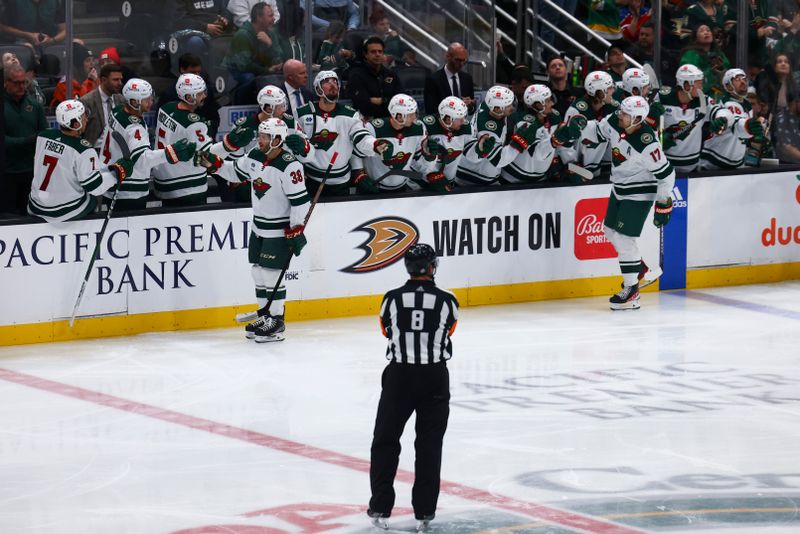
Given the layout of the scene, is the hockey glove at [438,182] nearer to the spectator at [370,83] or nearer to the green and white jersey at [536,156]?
the green and white jersey at [536,156]

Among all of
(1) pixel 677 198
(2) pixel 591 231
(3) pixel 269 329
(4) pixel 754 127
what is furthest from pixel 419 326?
(4) pixel 754 127

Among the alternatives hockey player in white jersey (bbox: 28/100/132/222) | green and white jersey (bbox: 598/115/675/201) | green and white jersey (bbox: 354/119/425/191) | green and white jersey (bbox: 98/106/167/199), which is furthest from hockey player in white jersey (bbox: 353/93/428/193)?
hockey player in white jersey (bbox: 28/100/132/222)

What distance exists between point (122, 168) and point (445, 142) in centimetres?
254

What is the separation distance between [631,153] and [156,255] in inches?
140

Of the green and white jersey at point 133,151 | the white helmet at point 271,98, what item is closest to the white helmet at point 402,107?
the white helmet at point 271,98

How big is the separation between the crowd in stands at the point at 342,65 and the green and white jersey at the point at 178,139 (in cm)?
12

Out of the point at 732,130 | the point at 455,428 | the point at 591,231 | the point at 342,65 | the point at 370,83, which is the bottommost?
the point at 455,428

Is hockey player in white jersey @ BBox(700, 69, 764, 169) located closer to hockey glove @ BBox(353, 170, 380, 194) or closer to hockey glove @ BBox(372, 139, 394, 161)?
hockey glove @ BBox(372, 139, 394, 161)

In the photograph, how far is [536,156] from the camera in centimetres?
1237

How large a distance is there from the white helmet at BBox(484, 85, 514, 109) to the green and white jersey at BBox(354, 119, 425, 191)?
1.90 ft

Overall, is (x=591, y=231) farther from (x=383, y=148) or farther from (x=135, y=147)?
(x=135, y=147)

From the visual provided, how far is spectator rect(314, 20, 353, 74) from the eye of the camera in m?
13.1

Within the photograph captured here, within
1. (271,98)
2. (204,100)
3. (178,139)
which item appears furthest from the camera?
(204,100)

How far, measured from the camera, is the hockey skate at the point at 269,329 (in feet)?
35.4
